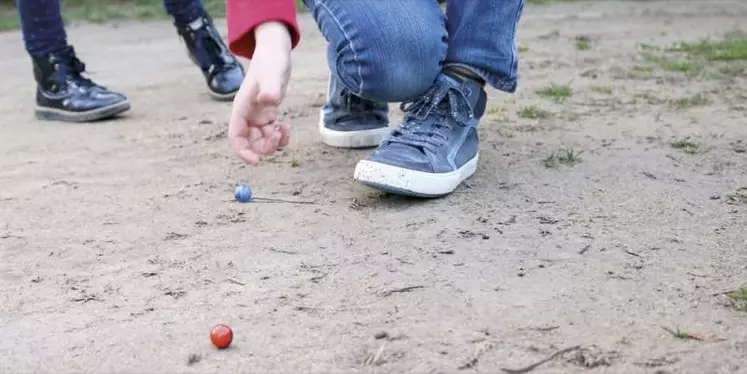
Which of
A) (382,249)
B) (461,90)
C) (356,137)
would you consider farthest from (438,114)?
(382,249)

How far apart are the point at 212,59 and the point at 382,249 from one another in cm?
168

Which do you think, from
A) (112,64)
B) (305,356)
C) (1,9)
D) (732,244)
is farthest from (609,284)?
(1,9)

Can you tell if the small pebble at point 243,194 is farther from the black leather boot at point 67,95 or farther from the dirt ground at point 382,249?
the black leather boot at point 67,95

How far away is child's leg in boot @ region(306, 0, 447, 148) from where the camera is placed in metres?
1.95

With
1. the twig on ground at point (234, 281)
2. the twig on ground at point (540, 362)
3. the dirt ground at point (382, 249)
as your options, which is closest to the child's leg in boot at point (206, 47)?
the dirt ground at point (382, 249)

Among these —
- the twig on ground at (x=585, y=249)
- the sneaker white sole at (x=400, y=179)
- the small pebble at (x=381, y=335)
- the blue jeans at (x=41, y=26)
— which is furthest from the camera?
the blue jeans at (x=41, y=26)

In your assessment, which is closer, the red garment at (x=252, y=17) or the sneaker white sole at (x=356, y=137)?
the red garment at (x=252, y=17)

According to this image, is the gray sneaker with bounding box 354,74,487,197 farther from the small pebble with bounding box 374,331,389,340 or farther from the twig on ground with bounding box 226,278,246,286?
the small pebble with bounding box 374,331,389,340

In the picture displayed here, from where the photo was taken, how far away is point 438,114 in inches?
81.9

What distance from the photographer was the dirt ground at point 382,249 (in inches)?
51.6

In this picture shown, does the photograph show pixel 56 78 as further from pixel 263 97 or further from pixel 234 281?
pixel 263 97

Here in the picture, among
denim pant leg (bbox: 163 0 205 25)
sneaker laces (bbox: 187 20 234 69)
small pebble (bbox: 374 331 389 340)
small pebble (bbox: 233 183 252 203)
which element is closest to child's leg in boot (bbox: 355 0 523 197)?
small pebble (bbox: 233 183 252 203)

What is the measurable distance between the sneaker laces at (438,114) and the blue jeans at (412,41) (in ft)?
0.11

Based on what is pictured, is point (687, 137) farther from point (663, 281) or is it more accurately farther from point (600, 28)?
point (600, 28)
